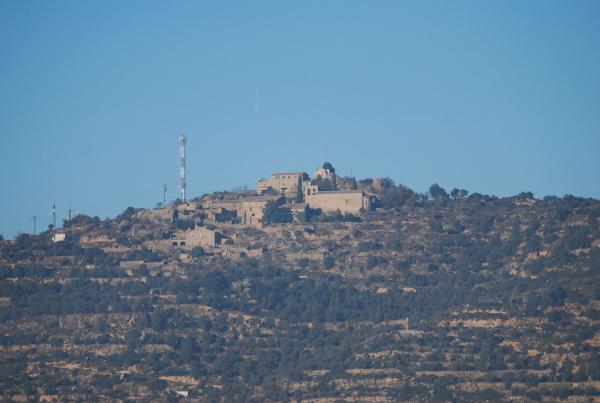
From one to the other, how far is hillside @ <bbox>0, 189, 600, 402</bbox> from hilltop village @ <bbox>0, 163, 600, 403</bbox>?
0.13 m

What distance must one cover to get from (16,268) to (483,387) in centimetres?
3480

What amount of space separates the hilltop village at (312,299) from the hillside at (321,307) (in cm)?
13

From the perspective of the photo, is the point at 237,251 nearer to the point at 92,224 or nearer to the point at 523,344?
the point at 92,224

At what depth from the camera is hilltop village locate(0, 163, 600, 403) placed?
8219 cm

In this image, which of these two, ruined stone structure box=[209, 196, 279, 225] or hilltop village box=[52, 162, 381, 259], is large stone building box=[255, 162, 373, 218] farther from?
ruined stone structure box=[209, 196, 279, 225]

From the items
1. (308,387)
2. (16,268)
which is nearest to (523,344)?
(308,387)

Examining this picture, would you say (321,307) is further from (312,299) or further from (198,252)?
(198,252)

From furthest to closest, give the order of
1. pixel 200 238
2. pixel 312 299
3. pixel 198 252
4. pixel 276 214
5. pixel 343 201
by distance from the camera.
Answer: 1. pixel 343 201
2. pixel 276 214
3. pixel 200 238
4. pixel 198 252
5. pixel 312 299

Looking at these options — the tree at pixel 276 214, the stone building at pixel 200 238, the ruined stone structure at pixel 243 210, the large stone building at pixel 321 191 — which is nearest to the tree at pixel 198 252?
the stone building at pixel 200 238

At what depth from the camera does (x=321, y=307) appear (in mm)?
94562

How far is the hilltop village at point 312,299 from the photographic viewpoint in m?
82.2

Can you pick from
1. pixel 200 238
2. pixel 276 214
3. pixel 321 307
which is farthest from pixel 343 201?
pixel 321 307

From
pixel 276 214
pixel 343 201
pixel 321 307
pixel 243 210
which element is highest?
pixel 343 201

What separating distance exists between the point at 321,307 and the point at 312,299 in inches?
52.2
